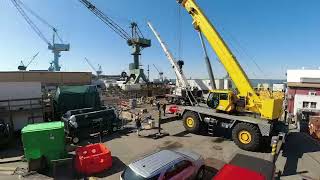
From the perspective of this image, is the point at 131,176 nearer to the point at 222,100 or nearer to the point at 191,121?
the point at 222,100

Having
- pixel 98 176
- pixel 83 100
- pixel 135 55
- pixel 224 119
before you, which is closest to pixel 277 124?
pixel 224 119

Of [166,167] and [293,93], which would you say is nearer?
[166,167]

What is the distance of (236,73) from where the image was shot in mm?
14773

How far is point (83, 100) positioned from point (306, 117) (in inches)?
771

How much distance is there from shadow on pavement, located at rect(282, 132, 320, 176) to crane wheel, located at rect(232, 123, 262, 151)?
1.60 meters

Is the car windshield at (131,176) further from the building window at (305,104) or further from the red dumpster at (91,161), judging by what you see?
the building window at (305,104)

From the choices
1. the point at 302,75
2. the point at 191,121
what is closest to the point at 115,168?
the point at 191,121

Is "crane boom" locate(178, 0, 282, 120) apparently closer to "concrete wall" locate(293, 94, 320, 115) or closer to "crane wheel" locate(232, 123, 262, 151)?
"crane wheel" locate(232, 123, 262, 151)

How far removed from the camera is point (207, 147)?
553 inches

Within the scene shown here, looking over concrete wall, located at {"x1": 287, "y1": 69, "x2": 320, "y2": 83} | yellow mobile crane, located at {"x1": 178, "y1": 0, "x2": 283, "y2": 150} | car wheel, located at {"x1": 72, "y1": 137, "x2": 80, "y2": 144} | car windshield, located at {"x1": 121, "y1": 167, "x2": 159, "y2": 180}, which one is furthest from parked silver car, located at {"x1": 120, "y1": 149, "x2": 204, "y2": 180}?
concrete wall, located at {"x1": 287, "y1": 69, "x2": 320, "y2": 83}

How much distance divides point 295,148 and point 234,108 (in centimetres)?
416

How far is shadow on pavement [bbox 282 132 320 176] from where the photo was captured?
1114cm

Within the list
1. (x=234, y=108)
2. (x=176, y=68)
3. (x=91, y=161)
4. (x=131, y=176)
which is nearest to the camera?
(x=131, y=176)

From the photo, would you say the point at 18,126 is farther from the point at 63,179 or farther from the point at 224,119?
the point at 224,119
